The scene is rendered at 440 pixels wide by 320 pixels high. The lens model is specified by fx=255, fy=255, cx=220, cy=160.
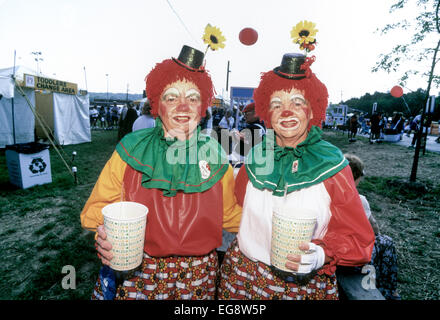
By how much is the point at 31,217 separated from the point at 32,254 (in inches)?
52.9

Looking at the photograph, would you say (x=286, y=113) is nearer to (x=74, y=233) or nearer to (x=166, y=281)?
(x=166, y=281)

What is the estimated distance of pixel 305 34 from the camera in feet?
5.68

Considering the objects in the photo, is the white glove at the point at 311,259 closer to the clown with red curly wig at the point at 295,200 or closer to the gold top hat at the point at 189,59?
the clown with red curly wig at the point at 295,200

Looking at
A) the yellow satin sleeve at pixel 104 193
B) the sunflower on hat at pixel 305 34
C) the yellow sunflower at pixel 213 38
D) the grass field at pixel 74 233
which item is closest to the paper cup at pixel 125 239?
the yellow satin sleeve at pixel 104 193

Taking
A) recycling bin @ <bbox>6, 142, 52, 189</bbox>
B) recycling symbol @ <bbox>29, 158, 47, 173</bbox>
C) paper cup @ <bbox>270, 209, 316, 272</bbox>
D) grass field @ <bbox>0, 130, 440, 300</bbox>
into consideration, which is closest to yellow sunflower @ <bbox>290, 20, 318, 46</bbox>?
paper cup @ <bbox>270, 209, 316, 272</bbox>

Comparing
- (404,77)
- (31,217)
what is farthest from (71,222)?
(404,77)

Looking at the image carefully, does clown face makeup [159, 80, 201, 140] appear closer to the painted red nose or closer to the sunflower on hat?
the painted red nose

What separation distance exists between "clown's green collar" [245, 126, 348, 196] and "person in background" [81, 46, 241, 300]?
245 millimetres

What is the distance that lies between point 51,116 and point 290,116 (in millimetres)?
13179

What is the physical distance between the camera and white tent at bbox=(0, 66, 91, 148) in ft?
30.4

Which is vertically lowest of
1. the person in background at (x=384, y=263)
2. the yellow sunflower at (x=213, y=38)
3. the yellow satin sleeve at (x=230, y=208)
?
the person in background at (x=384, y=263)

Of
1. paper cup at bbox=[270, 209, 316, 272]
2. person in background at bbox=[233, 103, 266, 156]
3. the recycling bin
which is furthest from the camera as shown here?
the recycling bin

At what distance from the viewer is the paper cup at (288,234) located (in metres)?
1.12
